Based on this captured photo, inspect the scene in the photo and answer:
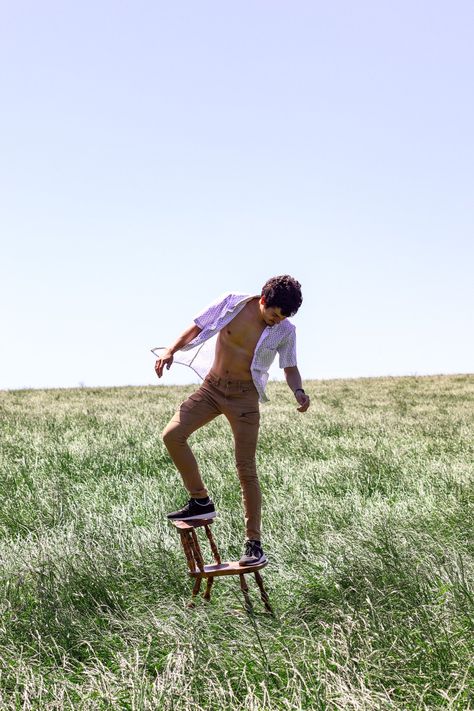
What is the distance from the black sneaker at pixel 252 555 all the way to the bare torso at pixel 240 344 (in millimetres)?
1070

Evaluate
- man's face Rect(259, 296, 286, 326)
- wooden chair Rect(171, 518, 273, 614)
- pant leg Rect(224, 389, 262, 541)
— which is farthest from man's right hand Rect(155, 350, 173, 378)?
wooden chair Rect(171, 518, 273, 614)

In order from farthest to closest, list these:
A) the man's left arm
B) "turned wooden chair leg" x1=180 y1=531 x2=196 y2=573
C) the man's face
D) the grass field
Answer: the man's left arm < the man's face < "turned wooden chair leg" x1=180 y1=531 x2=196 y2=573 < the grass field

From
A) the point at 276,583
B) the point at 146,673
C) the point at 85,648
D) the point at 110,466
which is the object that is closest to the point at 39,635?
the point at 85,648

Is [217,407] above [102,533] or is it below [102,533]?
above

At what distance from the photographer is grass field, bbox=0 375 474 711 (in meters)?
3.81

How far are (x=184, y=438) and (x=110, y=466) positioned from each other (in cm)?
469

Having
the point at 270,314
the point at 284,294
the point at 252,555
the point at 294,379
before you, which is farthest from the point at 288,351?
the point at 252,555

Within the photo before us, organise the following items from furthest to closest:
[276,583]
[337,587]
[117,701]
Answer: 1. [276,583]
2. [337,587]
3. [117,701]

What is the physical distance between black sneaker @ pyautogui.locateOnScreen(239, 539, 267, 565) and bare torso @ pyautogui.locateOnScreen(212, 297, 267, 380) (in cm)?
107

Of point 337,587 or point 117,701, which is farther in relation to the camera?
point 337,587

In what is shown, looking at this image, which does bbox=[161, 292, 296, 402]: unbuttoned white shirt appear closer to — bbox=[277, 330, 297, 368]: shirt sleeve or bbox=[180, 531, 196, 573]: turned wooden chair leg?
bbox=[277, 330, 297, 368]: shirt sleeve

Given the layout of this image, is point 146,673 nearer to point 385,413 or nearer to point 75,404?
point 385,413

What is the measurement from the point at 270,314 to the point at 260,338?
7.0 inches

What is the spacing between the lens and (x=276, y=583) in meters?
5.34
